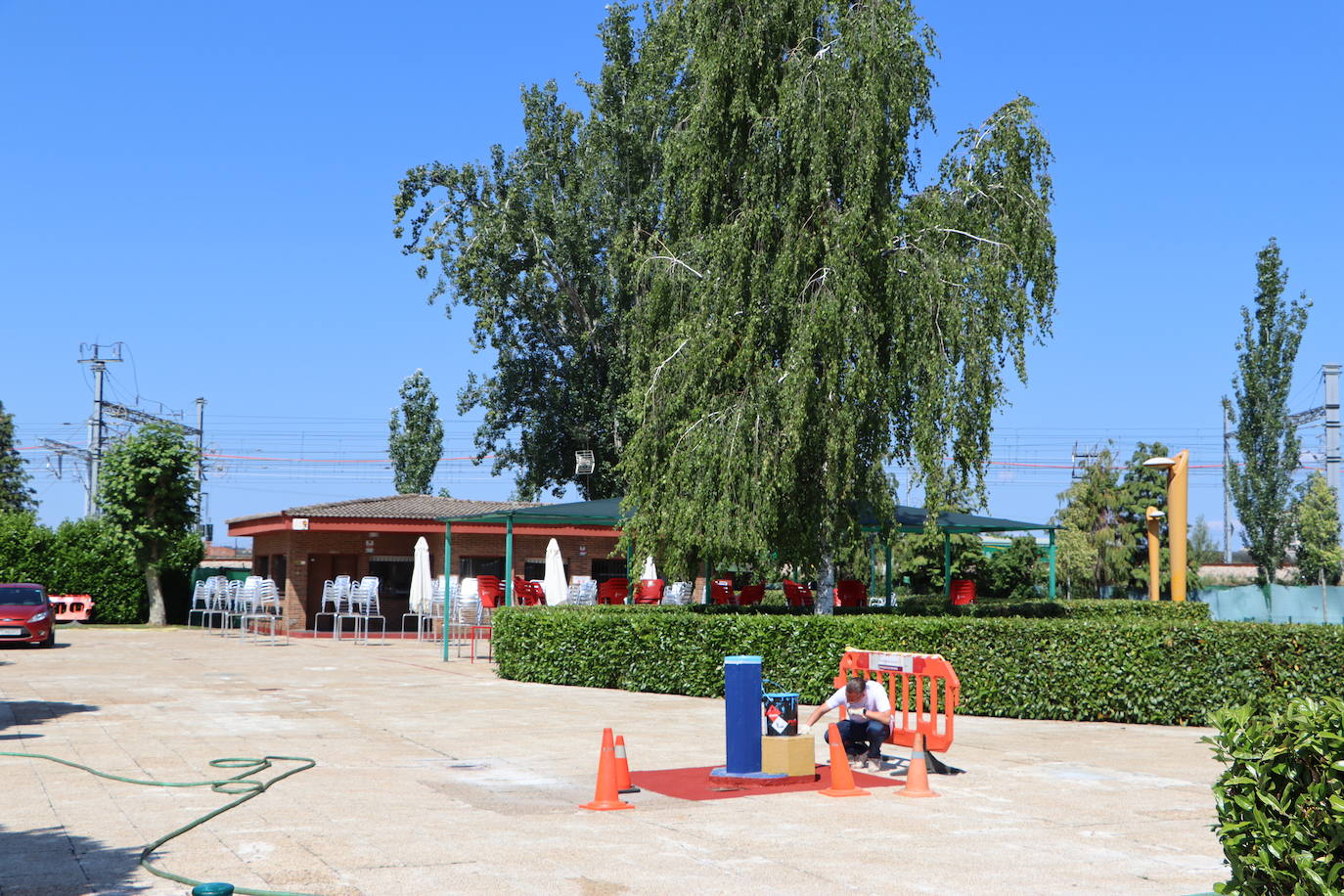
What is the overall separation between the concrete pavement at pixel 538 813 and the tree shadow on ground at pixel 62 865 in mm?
20

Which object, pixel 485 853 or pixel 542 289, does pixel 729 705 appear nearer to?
pixel 485 853

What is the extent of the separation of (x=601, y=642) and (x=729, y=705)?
7875 millimetres

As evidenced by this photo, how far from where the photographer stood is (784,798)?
916cm

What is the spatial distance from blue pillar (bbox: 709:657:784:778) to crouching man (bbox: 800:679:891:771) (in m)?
0.78

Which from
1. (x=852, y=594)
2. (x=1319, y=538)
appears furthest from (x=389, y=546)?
(x=1319, y=538)

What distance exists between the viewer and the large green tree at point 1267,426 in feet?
129

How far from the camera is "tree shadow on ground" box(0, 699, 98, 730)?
43.5 feet

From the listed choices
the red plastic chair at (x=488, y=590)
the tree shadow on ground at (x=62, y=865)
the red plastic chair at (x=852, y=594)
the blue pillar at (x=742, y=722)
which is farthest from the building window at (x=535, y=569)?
the tree shadow on ground at (x=62, y=865)

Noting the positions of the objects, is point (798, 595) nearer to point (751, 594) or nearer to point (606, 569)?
point (751, 594)

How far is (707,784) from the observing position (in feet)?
31.5

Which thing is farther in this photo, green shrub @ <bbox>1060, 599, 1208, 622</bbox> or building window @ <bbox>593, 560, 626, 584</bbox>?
building window @ <bbox>593, 560, 626, 584</bbox>

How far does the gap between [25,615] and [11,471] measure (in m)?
51.3

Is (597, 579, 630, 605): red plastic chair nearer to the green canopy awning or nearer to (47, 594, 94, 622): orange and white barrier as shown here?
the green canopy awning

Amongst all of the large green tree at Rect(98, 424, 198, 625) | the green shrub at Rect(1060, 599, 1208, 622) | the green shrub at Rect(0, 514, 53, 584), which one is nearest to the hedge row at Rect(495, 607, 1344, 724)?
the green shrub at Rect(1060, 599, 1208, 622)
